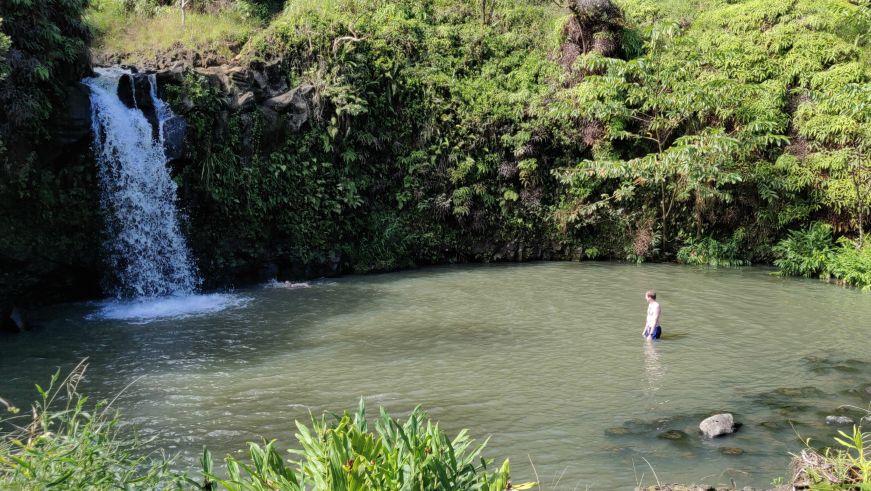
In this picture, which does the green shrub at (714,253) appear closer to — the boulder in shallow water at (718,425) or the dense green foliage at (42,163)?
the boulder in shallow water at (718,425)

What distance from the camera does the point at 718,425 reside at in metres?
6.45

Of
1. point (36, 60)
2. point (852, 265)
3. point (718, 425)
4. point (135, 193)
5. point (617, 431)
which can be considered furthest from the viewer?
point (852, 265)

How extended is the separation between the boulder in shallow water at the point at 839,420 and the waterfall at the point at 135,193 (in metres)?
12.2

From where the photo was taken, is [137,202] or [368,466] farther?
[137,202]

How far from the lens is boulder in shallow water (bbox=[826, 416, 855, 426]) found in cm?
673

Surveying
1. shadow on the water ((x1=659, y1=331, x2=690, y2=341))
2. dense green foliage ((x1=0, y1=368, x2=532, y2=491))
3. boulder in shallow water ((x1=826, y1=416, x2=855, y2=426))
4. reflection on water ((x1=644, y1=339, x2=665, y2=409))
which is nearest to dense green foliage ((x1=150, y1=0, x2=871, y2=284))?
shadow on the water ((x1=659, y1=331, x2=690, y2=341))

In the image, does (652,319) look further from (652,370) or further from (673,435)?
(673,435)

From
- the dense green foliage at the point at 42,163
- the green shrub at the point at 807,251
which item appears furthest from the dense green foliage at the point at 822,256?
the dense green foliage at the point at 42,163

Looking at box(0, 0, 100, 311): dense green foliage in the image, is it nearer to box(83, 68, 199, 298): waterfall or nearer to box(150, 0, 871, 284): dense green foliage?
box(83, 68, 199, 298): waterfall

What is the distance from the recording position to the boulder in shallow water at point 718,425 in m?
6.41

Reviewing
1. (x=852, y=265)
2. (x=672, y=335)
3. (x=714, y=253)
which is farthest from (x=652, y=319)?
(x=714, y=253)

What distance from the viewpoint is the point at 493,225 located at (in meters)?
18.5

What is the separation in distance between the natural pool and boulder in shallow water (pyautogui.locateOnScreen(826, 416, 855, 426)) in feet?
0.30

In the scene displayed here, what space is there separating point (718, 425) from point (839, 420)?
1445 millimetres
